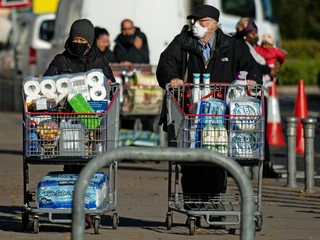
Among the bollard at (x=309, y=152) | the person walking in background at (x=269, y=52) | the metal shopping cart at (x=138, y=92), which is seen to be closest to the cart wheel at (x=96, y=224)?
the bollard at (x=309, y=152)

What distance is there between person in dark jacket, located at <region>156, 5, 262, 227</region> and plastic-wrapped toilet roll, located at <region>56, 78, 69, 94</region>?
0.84 metres

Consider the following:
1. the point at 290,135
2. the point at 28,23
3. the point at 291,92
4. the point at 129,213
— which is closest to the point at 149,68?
the point at 290,135

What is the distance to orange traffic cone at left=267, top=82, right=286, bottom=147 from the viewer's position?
17797 millimetres

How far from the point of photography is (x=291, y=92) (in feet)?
128

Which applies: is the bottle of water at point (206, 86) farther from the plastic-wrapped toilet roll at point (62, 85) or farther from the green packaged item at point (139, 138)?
the green packaged item at point (139, 138)

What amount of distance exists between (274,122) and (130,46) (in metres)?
2.94

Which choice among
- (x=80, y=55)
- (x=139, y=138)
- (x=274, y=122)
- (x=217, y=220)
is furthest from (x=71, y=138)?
(x=274, y=122)

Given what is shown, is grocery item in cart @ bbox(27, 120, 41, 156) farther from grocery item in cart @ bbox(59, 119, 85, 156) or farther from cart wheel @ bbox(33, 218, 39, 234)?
cart wheel @ bbox(33, 218, 39, 234)

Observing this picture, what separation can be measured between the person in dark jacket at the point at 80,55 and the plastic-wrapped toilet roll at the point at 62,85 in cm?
52

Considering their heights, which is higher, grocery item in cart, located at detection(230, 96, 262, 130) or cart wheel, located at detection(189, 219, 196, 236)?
grocery item in cart, located at detection(230, 96, 262, 130)

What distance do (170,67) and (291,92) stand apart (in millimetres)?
30060

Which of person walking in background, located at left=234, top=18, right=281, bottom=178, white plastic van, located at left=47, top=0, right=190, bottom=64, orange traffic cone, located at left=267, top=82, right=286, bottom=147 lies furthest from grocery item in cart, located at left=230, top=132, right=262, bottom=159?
white plastic van, located at left=47, top=0, right=190, bottom=64

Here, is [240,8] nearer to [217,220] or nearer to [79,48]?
[79,48]

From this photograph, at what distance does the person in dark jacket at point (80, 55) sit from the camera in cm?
947
